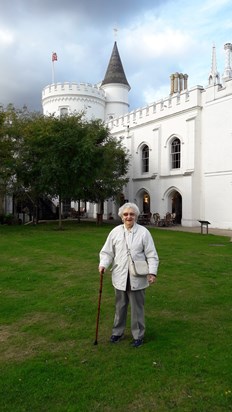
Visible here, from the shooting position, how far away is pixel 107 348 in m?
4.50

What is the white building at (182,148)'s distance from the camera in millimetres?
23172

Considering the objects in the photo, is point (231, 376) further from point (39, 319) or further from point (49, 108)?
point (49, 108)

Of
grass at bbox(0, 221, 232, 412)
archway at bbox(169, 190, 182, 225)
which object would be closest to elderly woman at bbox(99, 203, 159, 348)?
grass at bbox(0, 221, 232, 412)

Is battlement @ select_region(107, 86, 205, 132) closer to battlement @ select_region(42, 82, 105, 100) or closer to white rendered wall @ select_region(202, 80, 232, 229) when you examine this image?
white rendered wall @ select_region(202, 80, 232, 229)

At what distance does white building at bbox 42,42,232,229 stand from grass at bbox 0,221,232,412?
15.9 metres

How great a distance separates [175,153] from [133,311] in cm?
2329

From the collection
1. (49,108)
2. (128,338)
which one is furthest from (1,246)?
(49,108)

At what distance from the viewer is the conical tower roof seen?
3838cm

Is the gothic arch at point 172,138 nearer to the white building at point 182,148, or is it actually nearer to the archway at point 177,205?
the white building at point 182,148

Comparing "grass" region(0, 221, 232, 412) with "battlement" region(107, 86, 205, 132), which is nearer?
"grass" region(0, 221, 232, 412)

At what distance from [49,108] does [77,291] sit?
32893mm

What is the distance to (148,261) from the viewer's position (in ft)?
15.1

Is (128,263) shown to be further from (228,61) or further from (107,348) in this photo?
(228,61)

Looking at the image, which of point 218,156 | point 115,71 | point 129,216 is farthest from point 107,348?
point 115,71
